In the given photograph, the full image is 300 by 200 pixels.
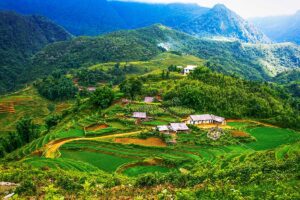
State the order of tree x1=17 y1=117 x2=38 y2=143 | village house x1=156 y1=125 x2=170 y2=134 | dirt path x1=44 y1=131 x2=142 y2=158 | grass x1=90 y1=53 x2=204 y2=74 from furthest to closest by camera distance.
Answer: grass x1=90 y1=53 x2=204 y2=74, tree x1=17 y1=117 x2=38 y2=143, village house x1=156 y1=125 x2=170 y2=134, dirt path x1=44 y1=131 x2=142 y2=158

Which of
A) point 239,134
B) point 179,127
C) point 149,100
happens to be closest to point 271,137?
point 239,134

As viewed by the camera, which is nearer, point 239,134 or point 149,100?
point 239,134

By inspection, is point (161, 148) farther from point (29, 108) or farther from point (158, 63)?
point (158, 63)

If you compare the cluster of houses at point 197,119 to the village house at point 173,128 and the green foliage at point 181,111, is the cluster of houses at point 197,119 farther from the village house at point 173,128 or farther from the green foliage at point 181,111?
the green foliage at point 181,111

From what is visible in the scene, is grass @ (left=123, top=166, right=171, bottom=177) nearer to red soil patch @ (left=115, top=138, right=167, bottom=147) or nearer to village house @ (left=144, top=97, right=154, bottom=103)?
red soil patch @ (left=115, top=138, right=167, bottom=147)

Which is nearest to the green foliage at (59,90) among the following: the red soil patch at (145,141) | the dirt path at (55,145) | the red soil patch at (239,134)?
the dirt path at (55,145)

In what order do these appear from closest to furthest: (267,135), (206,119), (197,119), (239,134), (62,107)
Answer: (239,134), (267,135), (197,119), (206,119), (62,107)

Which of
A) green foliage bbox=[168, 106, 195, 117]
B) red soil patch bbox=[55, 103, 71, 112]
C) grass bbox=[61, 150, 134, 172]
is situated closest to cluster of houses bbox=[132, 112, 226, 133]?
green foliage bbox=[168, 106, 195, 117]
